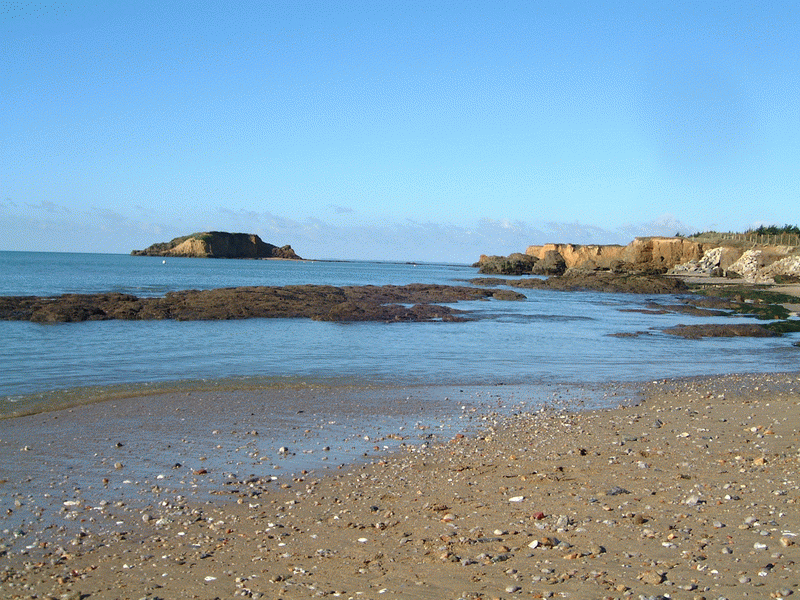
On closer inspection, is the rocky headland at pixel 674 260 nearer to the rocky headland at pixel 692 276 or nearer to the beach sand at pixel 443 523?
the rocky headland at pixel 692 276

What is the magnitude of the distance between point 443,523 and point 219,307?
931 inches

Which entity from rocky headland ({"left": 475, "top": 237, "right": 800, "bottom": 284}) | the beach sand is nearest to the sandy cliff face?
rocky headland ({"left": 475, "top": 237, "right": 800, "bottom": 284})

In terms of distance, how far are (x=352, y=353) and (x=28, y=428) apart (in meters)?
9.28

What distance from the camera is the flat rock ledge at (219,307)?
2425 cm

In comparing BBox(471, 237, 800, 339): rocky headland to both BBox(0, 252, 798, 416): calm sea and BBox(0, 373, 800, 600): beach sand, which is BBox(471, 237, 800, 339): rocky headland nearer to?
BBox(0, 252, 798, 416): calm sea

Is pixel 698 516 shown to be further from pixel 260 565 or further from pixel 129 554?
pixel 129 554

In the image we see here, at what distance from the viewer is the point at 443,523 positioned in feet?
18.3

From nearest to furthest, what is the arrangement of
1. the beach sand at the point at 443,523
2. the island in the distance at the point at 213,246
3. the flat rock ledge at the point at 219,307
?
the beach sand at the point at 443,523 → the flat rock ledge at the point at 219,307 → the island in the distance at the point at 213,246

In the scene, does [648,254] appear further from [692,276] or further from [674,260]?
[692,276]

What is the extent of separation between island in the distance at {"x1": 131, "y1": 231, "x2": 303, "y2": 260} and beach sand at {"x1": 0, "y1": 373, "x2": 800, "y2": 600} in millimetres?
160841

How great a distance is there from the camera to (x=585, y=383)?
1360 cm

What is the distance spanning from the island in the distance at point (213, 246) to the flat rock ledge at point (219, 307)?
135490mm

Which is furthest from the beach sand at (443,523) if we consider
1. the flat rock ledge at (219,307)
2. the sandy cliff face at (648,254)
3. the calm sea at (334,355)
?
the sandy cliff face at (648,254)

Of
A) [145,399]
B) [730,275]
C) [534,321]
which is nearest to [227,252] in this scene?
[730,275]
